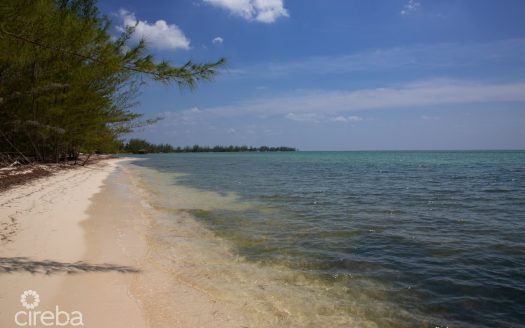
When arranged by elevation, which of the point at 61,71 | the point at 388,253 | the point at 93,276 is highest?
the point at 61,71

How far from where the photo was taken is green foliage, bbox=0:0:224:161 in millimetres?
5656

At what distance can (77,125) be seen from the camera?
52.4 ft

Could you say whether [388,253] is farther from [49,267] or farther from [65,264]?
[49,267]

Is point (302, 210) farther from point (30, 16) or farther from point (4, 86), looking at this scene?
point (4, 86)

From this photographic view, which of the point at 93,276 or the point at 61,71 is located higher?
the point at 61,71

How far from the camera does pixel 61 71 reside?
11.2 metres

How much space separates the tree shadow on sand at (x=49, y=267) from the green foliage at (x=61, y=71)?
9.61 feet

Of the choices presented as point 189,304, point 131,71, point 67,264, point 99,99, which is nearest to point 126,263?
point 67,264

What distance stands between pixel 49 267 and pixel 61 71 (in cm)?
843

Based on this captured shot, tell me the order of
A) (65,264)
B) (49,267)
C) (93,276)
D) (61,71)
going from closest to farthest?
(93,276) → (49,267) → (65,264) → (61,71)

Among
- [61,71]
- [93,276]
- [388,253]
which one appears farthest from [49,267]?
[61,71]

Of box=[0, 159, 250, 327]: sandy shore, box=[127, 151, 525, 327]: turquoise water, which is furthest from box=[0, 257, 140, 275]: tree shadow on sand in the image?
box=[127, 151, 525, 327]: turquoise water

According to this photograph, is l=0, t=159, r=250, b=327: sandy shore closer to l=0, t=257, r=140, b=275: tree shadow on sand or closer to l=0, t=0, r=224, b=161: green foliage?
l=0, t=257, r=140, b=275: tree shadow on sand

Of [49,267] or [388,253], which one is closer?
[49,267]
